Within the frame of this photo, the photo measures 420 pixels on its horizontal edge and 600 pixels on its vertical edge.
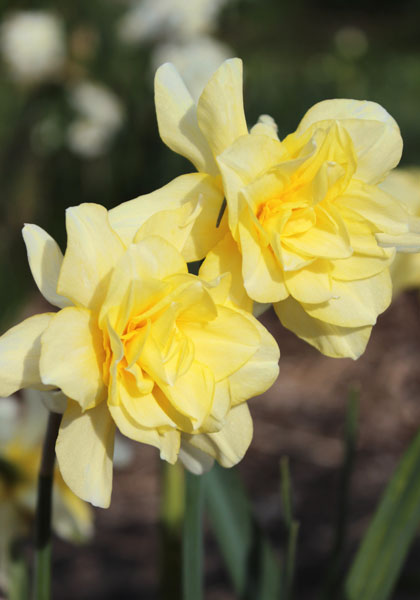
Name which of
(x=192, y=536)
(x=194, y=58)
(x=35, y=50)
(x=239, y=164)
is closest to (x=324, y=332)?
(x=239, y=164)

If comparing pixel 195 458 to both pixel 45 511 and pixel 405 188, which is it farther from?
pixel 405 188

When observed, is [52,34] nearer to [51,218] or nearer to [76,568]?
[51,218]

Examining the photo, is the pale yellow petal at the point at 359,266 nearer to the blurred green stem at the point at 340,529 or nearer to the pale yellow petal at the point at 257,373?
the pale yellow petal at the point at 257,373

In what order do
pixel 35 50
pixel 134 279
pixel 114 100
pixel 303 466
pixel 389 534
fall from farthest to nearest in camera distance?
pixel 114 100
pixel 35 50
pixel 303 466
pixel 389 534
pixel 134 279

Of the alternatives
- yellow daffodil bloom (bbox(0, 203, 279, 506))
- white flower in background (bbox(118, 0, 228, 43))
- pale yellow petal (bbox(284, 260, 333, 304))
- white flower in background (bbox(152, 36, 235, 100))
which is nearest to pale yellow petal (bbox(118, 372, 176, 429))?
yellow daffodil bloom (bbox(0, 203, 279, 506))

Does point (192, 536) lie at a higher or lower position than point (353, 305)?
lower

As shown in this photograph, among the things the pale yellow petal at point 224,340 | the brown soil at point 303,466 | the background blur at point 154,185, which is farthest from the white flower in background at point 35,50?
the pale yellow petal at point 224,340
